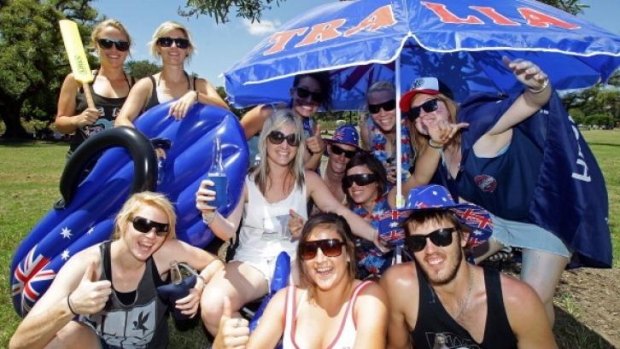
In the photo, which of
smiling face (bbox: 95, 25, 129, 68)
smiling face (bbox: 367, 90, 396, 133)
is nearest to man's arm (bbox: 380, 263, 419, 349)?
smiling face (bbox: 367, 90, 396, 133)

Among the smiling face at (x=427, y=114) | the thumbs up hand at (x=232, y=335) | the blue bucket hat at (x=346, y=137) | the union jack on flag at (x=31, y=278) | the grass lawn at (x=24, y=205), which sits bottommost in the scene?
the grass lawn at (x=24, y=205)

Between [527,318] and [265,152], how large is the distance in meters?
2.05

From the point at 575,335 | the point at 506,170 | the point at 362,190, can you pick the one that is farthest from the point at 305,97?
the point at 575,335

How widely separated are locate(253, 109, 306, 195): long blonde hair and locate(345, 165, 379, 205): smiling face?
0.46m

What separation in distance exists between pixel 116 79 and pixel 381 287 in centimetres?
302

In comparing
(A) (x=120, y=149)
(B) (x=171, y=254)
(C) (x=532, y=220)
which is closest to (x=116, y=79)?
(A) (x=120, y=149)

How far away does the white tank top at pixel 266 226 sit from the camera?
145 inches

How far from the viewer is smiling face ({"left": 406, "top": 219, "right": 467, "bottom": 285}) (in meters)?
2.72

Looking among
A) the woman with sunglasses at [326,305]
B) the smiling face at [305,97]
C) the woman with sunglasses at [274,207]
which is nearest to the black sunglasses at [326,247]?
the woman with sunglasses at [326,305]

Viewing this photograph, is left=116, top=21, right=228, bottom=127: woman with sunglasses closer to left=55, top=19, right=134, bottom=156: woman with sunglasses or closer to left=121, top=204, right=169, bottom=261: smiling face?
left=55, top=19, right=134, bottom=156: woman with sunglasses

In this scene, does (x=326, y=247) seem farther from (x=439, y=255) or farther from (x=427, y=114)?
(x=427, y=114)

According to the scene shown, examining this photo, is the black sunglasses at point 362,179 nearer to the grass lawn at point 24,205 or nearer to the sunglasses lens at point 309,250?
the sunglasses lens at point 309,250

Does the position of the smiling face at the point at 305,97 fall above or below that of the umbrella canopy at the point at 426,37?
below

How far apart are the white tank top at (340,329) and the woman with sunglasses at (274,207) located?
0.71 metres
